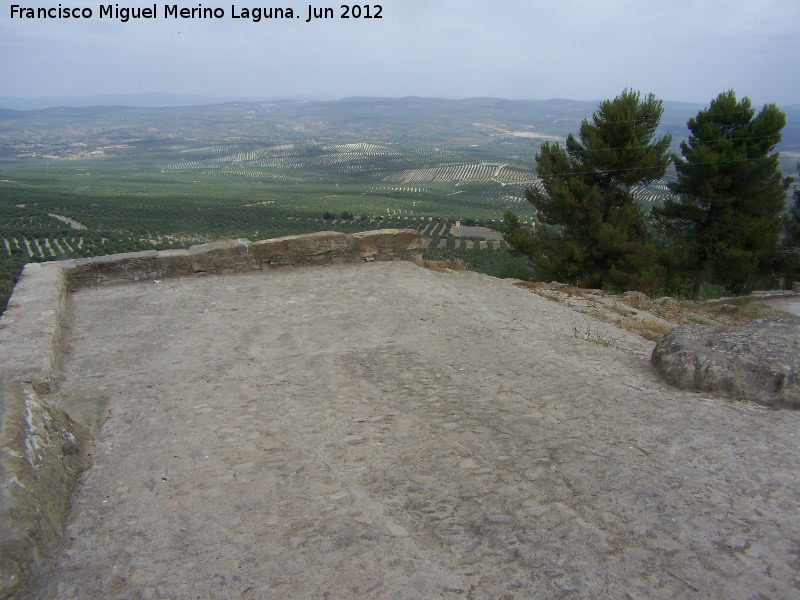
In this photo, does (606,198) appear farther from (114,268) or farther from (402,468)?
(402,468)

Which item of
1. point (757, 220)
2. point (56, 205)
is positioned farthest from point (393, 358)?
point (56, 205)

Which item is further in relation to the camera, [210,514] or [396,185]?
[396,185]

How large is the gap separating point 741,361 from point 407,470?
292cm

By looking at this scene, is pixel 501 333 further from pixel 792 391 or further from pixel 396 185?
pixel 396 185

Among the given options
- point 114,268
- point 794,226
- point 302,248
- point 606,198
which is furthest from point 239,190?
point 114,268

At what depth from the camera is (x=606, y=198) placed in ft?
51.6

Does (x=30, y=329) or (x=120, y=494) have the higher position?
(x=30, y=329)

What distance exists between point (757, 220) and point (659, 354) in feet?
47.5

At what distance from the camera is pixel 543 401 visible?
4168 millimetres

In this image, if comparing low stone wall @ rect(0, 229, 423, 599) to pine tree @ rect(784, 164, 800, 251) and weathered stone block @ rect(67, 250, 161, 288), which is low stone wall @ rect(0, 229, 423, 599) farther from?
pine tree @ rect(784, 164, 800, 251)

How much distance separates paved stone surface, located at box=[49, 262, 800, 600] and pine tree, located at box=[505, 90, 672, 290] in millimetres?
10046

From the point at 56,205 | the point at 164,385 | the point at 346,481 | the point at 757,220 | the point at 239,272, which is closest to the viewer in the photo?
the point at 346,481

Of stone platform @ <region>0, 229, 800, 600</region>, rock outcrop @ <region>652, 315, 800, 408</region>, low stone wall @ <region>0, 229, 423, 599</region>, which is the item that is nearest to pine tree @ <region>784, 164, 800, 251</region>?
low stone wall @ <region>0, 229, 423, 599</region>

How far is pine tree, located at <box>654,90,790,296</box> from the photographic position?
16.1 metres
